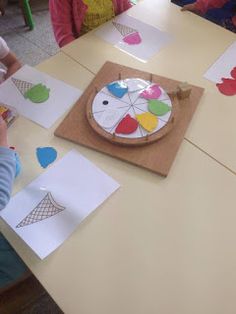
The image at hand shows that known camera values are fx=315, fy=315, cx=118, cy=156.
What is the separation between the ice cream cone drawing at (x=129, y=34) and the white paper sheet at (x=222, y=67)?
0.25 metres

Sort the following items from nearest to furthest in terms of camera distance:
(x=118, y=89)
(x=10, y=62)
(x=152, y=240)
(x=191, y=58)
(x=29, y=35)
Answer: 1. (x=152, y=240)
2. (x=118, y=89)
3. (x=191, y=58)
4. (x=10, y=62)
5. (x=29, y=35)

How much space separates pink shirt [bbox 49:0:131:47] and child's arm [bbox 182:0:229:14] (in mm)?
235

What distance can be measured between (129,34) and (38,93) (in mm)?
384

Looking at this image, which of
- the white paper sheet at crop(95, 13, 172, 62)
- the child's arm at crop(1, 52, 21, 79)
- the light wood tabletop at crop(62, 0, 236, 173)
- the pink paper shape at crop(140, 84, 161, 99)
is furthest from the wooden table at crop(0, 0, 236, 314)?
the child's arm at crop(1, 52, 21, 79)

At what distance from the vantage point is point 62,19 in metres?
1.15

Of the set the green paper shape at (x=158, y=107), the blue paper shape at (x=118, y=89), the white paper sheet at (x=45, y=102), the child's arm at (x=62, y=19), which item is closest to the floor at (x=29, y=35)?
the child's arm at (x=62, y=19)

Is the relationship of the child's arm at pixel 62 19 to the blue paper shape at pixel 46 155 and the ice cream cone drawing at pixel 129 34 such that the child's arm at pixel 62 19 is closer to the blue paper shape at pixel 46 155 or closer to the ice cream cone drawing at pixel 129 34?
the ice cream cone drawing at pixel 129 34

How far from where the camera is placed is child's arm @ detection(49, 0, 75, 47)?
3.67ft

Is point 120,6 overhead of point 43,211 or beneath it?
overhead

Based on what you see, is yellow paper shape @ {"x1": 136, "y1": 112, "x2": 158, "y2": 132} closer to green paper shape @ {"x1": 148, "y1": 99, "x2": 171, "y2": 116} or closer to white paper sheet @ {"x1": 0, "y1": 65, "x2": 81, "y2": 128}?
green paper shape @ {"x1": 148, "y1": 99, "x2": 171, "y2": 116}

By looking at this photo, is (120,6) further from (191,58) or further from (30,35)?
(30,35)

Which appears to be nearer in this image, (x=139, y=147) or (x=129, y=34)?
(x=139, y=147)

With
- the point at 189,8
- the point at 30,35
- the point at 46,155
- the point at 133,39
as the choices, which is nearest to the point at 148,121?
the point at 46,155

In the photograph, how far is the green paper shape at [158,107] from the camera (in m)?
0.80
